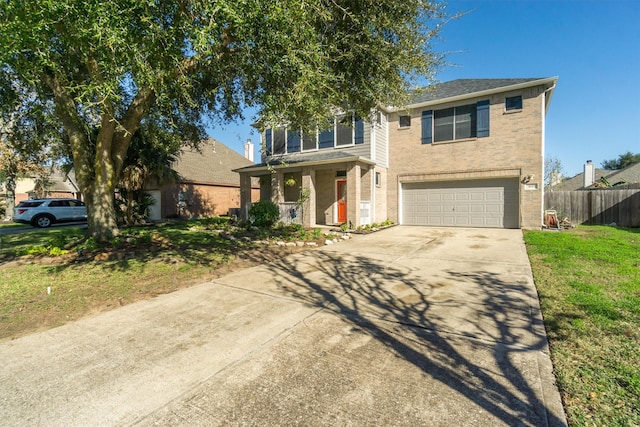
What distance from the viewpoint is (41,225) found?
667 inches

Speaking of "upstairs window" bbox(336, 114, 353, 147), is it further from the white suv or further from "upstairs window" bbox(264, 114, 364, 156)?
the white suv

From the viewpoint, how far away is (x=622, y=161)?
52688mm

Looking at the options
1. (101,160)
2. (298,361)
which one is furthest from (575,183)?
(101,160)

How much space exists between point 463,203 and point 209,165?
18.1 meters

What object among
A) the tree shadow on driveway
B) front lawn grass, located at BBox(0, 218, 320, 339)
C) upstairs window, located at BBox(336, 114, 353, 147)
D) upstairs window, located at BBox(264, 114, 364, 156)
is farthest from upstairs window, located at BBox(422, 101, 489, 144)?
the tree shadow on driveway

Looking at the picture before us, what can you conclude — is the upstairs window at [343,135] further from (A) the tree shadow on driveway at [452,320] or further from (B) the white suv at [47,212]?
(B) the white suv at [47,212]

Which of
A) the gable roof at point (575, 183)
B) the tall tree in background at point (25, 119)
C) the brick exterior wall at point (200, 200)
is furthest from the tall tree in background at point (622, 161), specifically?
the tall tree in background at point (25, 119)

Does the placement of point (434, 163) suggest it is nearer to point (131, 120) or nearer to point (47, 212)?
point (131, 120)

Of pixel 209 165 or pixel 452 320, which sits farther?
pixel 209 165

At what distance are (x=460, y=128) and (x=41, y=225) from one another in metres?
22.1

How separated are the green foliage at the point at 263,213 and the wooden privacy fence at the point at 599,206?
12671mm

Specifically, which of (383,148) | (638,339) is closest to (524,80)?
(383,148)

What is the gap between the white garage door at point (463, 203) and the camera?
13234 millimetres

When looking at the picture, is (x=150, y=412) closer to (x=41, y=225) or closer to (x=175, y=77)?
(x=175, y=77)
